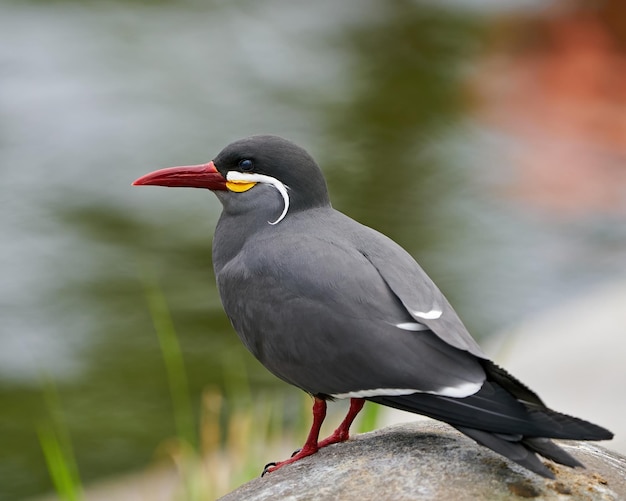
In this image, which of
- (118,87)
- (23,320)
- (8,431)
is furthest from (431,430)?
(118,87)

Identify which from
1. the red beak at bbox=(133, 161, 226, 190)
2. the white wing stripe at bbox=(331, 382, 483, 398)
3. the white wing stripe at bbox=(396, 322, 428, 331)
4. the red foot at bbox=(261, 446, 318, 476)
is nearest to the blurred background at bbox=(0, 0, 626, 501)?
the red foot at bbox=(261, 446, 318, 476)

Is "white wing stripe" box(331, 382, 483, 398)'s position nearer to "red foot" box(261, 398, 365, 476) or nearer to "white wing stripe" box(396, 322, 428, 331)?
"white wing stripe" box(396, 322, 428, 331)

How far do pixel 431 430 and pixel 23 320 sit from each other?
6.25 m

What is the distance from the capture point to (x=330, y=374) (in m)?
3.86

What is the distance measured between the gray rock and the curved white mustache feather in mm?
912

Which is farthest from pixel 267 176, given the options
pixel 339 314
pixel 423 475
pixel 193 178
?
pixel 423 475

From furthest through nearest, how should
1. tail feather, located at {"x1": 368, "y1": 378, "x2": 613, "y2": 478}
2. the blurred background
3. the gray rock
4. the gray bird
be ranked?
the blurred background → the gray rock → the gray bird → tail feather, located at {"x1": 368, "y1": 378, "x2": 613, "y2": 478}

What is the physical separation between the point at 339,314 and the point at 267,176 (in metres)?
0.76

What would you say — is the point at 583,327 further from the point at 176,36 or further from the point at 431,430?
the point at 176,36

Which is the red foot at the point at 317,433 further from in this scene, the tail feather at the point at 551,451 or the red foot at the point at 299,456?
the tail feather at the point at 551,451

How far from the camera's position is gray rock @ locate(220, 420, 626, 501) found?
3.73m

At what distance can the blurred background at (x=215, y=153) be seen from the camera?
8.99 m

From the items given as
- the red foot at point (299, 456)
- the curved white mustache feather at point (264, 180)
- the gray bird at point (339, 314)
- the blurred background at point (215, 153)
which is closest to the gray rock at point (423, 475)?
the red foot at point (299, 456)

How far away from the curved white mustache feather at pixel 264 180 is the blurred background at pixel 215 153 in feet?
A: 7.72
